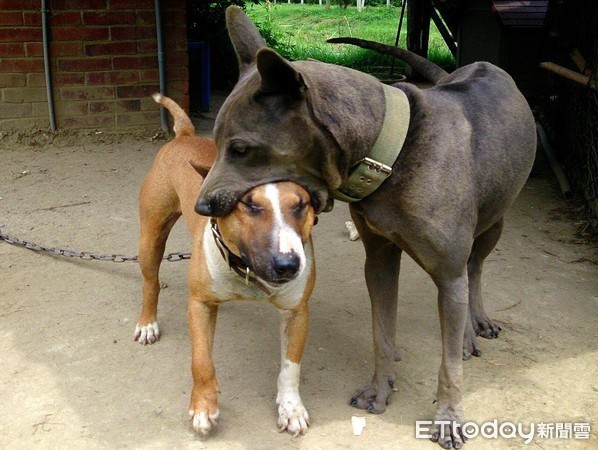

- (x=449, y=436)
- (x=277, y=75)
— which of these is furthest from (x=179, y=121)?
(x=449, y=436)

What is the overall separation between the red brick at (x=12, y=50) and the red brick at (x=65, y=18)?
0.39m

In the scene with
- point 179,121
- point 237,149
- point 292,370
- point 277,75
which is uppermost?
point 277,75

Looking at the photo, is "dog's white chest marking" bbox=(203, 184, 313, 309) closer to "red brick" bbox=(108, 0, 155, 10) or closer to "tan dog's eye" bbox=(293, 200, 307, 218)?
"tan dog's eye" bbox=(293, 200, 307, 218)

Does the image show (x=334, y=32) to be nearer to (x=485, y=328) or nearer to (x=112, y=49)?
(x=112, y=49)

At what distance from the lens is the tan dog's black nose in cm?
265

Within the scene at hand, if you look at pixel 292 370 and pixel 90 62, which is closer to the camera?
pixel 292 370

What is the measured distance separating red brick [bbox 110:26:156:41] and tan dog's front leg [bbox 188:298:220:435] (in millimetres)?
5187

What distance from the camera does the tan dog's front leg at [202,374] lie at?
319 cm

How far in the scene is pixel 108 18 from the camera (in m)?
7.66

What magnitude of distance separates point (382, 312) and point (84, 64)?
17.3 feet

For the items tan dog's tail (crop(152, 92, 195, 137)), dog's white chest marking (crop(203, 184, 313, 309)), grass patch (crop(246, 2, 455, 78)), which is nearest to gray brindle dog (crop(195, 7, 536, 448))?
dog's white chest marking (crop(203, 184, 313, 309))

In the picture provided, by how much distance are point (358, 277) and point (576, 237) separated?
73.6 inches

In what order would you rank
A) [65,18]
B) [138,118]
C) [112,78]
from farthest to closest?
[138,118]
[112,78]
[65,18]

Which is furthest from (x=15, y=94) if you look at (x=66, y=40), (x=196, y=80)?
(x=196, y=80)
